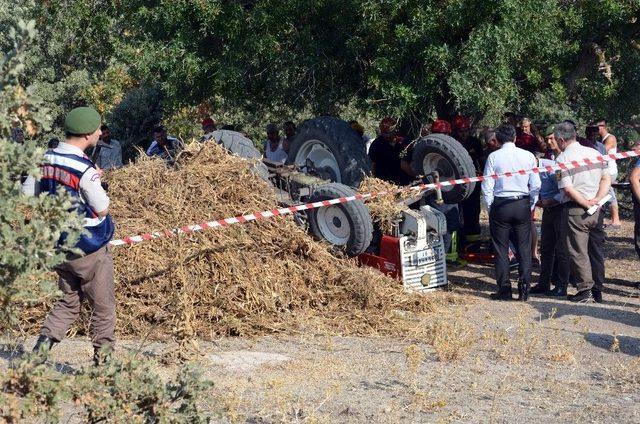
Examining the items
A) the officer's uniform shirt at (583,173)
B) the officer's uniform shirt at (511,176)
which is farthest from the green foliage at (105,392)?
the officer's uniform shirt at (583,173)

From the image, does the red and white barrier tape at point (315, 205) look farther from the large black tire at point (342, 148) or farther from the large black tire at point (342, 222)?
the large black tire at point (342, 148)

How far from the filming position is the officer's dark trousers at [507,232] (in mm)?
10289

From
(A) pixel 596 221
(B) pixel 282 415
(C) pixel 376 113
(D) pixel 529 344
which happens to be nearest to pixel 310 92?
(C) pixel 376 113

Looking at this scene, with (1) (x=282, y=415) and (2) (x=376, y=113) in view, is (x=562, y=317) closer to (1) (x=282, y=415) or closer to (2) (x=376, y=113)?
(2) (x=376, y=113)

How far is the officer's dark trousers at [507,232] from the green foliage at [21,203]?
6.80 metres

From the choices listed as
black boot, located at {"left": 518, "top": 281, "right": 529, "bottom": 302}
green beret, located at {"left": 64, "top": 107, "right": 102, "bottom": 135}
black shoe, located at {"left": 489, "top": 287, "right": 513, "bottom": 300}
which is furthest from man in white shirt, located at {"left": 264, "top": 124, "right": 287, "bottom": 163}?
green beret, located at {"left": 64, "top": 107, "right": 102, "bottom": 135}

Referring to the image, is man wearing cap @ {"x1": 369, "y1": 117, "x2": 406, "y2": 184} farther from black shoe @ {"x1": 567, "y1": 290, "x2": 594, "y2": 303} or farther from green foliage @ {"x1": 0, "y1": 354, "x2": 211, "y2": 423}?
green foliage @ {"x1": 0, "y1": 354, "x2": 211, "y2": 423}

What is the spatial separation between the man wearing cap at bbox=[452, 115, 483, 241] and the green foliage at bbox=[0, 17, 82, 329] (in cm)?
879

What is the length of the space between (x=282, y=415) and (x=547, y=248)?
18.9 ft

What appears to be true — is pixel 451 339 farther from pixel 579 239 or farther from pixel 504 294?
pixel 579 239

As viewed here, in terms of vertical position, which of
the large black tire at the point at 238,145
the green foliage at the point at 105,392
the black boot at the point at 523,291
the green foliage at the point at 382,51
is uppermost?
the green foliage at the point at 382,51

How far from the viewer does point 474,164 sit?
502 inches

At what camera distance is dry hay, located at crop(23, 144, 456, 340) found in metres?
8.45

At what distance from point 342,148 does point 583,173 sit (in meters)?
2.82
